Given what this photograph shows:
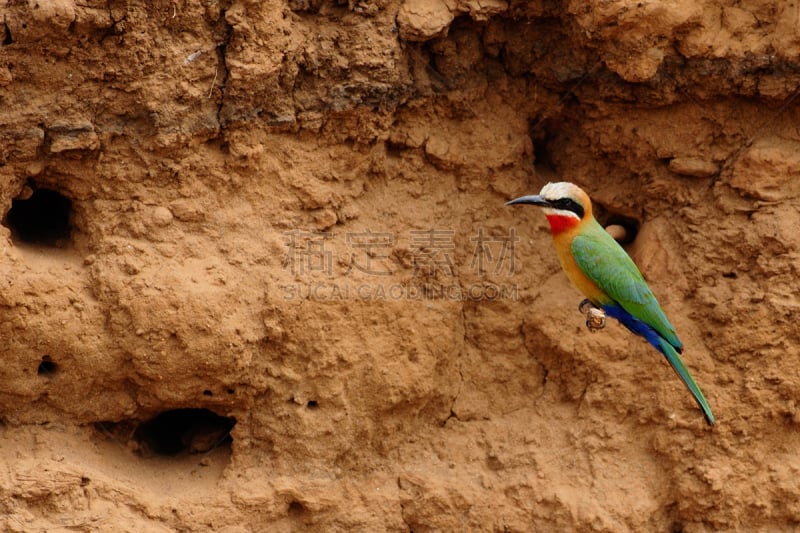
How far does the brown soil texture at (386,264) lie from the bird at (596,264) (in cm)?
20

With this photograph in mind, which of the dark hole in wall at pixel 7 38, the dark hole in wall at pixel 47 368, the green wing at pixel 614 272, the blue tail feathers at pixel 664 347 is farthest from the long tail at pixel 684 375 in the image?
the dark hole in wall at pixel 7 38

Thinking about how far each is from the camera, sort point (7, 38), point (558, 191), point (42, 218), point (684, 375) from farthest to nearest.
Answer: point (558, 191) → point (42, 218) → point (684, 375) → point (7, 38)

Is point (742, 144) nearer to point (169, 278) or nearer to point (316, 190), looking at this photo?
point (316, 190)

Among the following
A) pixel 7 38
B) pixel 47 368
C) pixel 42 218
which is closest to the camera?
pixel 7 38

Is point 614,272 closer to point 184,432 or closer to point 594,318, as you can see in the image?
point 594,318

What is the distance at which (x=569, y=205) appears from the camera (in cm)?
467

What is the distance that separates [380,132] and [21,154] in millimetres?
1494

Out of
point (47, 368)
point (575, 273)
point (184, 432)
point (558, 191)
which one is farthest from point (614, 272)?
point (47, 368)

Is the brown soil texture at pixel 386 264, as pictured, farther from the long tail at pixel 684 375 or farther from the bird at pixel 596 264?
the long tail at pixel 684 375

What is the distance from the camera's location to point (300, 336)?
4445 mm

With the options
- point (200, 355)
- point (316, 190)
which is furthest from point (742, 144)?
point (200, 355)

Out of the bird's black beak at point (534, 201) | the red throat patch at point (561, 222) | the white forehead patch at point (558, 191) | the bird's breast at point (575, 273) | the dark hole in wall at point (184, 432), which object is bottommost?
the dark hole in wall at point (184, 432)

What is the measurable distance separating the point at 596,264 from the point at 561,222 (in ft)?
0.80

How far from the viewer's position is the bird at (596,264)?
458 centimetres
